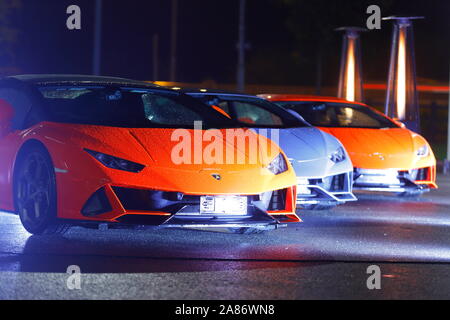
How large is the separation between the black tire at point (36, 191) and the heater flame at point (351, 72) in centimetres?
1489

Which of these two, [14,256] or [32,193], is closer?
[14,256]

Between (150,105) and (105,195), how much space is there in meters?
4.29

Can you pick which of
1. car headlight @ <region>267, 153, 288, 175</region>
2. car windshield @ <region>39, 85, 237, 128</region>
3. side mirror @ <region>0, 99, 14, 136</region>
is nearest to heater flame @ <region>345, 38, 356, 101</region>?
car windshield @ <region>39, 85, 237, 128</region>

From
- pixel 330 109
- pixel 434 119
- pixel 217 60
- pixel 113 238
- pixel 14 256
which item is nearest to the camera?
pixel 14 256

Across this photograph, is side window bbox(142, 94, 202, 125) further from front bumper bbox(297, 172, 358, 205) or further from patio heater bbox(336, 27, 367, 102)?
patio heater bbox(336, 27, 367, 102)

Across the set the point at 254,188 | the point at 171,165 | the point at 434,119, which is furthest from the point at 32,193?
the point at 434,119

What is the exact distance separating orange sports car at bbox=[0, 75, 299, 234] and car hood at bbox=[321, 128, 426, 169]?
3.56 m

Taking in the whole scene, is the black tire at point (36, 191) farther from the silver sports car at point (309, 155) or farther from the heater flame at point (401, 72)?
the heater flame at point (401, 72)

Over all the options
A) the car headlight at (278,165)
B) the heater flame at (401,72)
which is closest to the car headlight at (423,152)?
the car headlight at (278,165)

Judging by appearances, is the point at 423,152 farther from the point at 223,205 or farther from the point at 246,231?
the point at 223,205

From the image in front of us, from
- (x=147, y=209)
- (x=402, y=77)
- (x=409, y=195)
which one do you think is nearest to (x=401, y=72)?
(x=402, y=77)

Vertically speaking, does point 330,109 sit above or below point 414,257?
above

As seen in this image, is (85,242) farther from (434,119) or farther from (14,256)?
(434,119)

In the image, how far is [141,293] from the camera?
22.7ft
